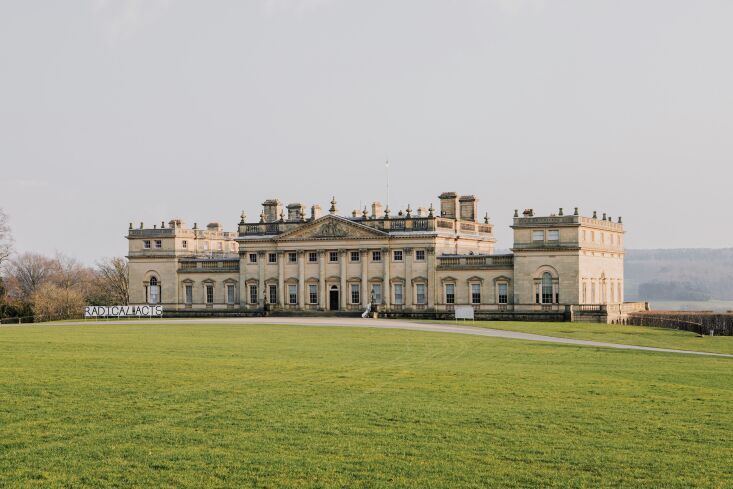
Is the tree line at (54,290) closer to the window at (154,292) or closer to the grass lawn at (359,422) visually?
the window at (154,292)

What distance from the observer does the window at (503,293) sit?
234 feet

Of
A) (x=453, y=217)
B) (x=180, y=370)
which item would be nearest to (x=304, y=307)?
(x=453, y=217)

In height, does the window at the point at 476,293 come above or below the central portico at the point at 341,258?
below

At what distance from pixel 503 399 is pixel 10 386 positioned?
11833 mm

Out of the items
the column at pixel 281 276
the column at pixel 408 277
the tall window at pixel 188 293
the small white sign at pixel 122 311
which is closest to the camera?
the small white sign at pixel 122 311

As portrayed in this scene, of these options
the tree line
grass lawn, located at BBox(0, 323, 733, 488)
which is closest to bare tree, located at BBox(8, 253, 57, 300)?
the tree line

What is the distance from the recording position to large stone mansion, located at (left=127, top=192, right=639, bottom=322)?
6925 cm

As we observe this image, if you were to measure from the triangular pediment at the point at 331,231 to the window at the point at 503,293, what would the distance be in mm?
10180

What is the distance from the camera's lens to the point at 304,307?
256ft


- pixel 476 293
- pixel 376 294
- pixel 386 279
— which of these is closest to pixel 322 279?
pixel 376 294

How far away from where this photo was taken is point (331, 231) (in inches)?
3027

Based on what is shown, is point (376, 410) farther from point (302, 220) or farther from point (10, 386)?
point (302, 220)

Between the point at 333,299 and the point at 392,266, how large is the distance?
5811 millimetres

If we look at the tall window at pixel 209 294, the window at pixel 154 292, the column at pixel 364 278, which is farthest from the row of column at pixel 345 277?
the window at pixel 154 292
